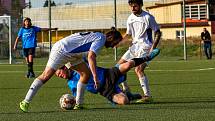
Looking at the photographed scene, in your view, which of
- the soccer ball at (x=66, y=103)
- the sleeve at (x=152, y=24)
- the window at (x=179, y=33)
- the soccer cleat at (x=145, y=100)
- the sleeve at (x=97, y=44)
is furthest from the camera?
the window at (x=179, y=33)

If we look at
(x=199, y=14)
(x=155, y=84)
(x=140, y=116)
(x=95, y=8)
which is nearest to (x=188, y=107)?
(x=140, y=116)

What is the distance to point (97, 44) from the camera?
28.7 ft

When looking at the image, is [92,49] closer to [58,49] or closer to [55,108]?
[58,49]

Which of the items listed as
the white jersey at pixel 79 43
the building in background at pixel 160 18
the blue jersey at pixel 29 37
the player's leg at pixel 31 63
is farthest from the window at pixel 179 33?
the white jersey at pixel 79 43

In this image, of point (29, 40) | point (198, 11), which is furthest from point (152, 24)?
point (198, 11)

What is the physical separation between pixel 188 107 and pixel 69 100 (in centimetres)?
178

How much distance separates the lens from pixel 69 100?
928 centimetres

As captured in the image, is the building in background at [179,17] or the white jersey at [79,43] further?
the building in background at [179,17]

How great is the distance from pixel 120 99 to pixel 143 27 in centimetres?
150

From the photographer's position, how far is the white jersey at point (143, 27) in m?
10.6

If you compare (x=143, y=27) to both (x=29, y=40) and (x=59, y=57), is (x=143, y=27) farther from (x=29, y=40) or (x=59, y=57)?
(x=29, y=40)

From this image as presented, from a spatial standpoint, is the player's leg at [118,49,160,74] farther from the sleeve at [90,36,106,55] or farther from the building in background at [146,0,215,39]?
the building in background at [146,0,215,39]

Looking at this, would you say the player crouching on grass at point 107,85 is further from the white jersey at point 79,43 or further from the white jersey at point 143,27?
the white jersey at point 79,43

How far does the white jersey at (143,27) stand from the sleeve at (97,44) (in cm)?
183
